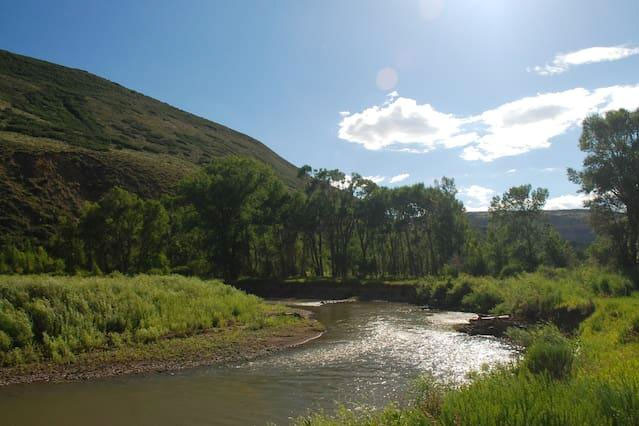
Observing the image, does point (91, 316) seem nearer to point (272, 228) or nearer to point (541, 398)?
point (541, 398)

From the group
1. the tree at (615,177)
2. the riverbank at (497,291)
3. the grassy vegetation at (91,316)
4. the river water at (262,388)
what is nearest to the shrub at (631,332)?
the river water at (262,388)

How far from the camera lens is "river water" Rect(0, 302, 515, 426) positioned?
1250cm

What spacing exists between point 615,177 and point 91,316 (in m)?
38.7

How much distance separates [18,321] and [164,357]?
19.3 feet

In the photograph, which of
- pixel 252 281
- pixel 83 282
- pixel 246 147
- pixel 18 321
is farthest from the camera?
pixel 246 147

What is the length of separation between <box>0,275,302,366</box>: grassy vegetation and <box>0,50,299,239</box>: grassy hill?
51.0 metres

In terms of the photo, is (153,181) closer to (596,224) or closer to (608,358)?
(596,224)

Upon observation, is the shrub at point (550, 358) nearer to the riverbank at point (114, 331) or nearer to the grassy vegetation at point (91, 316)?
the riverbank at point (114, 331)

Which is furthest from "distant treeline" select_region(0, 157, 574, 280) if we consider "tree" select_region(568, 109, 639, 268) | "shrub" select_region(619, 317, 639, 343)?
"shrub" select_region(619, 317, 639, 343)

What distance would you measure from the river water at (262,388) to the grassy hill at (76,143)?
60.0 meters

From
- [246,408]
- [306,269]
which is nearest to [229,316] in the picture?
[246,408]

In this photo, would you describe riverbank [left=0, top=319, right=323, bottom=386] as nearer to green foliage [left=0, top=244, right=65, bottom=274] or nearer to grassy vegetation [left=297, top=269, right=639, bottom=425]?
grassy vegetation [left=297, top=269, right=639, bottom=425]

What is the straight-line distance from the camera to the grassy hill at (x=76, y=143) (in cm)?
7544

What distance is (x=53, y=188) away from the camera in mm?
79000
